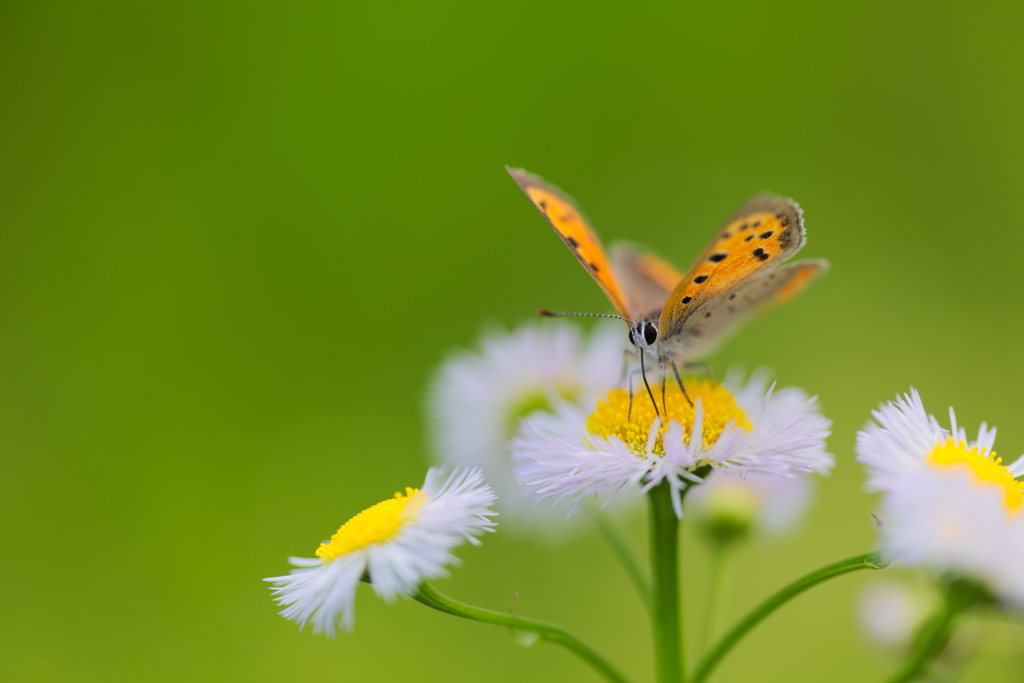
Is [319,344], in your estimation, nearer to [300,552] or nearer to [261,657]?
[300,552]

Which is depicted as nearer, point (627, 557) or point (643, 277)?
point (627, 557)

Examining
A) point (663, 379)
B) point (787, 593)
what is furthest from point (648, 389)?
point (787, 593)

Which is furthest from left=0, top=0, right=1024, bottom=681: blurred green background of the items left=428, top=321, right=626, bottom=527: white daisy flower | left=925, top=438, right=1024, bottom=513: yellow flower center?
left=925, top=438, right=1024, bottom=513: yellow flower center

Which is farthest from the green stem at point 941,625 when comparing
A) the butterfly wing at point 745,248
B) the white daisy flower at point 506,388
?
the white daisy flower at point 506,388

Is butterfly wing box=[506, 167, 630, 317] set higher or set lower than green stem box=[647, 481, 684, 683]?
higher

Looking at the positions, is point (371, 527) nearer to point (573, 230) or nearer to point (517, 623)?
point (517, 623)

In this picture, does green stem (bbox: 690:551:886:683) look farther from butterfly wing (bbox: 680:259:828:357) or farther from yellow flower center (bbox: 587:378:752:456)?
butterfly wing (bbox: 680:259:828:357)
